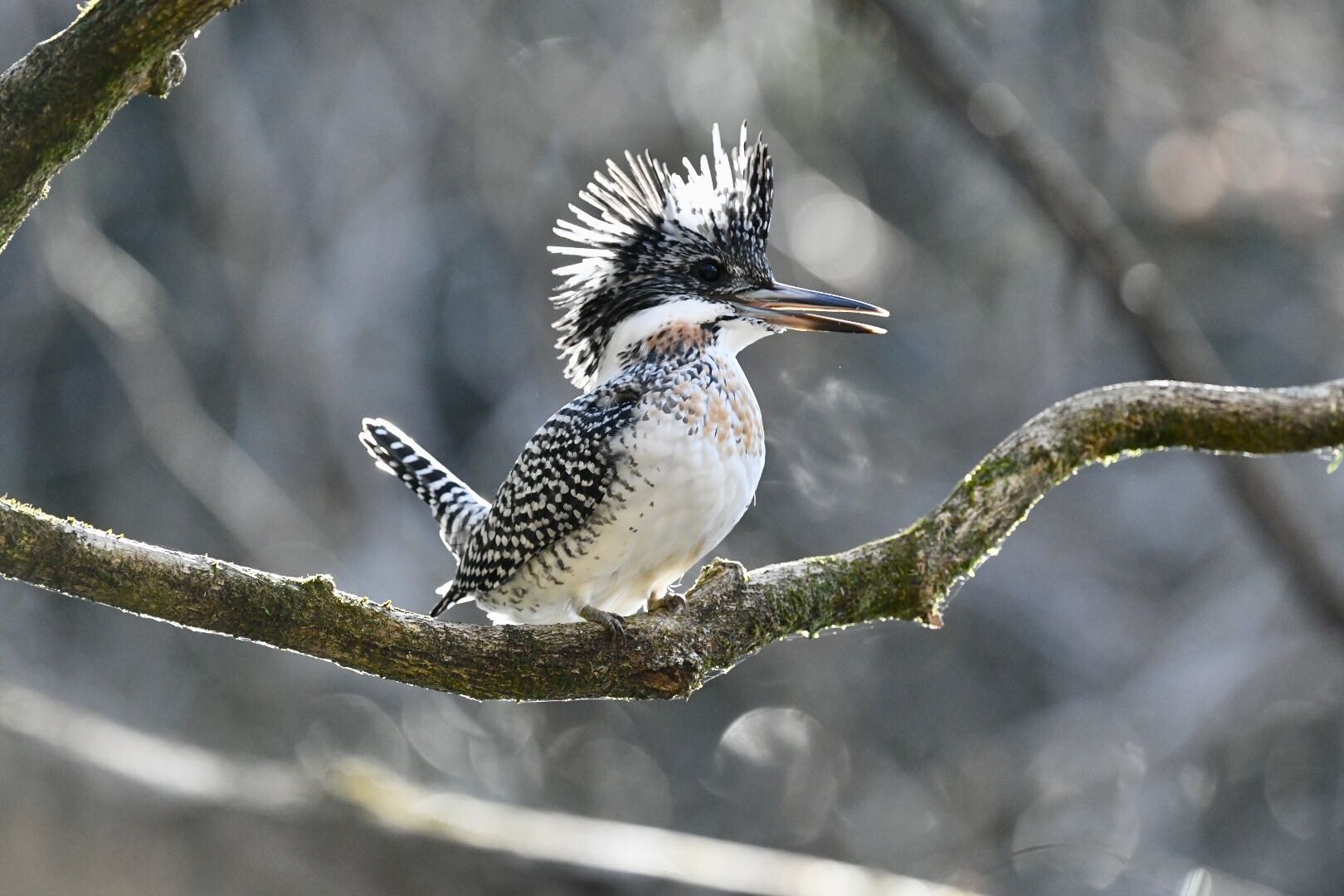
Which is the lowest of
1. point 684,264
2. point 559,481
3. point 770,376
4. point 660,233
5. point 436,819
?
point 436,819

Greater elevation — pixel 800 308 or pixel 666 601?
pixel 800 308

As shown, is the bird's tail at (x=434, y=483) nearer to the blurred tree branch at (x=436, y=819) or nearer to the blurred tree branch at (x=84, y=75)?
the blurred tree branch at (x=436, y=819)

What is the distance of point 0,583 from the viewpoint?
25.0 ft

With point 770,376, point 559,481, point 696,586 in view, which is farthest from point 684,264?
point 770,376

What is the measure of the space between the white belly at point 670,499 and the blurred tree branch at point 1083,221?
10.2 feet

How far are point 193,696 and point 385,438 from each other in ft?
14.8

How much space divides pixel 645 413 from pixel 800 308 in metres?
0.56

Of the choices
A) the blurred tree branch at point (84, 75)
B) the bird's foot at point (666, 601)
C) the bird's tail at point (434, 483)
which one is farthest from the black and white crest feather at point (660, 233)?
the blurred tree branch at point (84, 75)

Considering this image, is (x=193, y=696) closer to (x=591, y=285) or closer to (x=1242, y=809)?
(x=591, y=285)

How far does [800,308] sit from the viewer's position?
365 cm

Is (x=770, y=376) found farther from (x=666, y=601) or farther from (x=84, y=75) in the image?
(x=84, y=75)

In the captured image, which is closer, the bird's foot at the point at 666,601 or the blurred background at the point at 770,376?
the bird's foot at the point at 666,601

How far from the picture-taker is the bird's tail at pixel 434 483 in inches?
167

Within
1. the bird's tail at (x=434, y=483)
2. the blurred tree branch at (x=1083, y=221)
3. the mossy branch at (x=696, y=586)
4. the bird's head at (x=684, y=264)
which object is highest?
the blurred tree branch at (x=1083, y=221)
